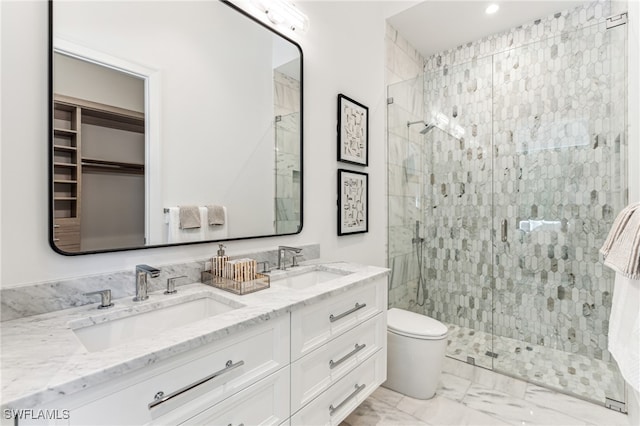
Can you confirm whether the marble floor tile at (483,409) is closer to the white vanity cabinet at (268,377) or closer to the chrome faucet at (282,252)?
the white vanity cabinet at (268,377)

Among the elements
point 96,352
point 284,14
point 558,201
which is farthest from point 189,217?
point 558,201

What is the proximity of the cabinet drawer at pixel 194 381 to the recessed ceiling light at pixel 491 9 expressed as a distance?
290 centimetres

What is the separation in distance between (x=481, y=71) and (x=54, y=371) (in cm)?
340

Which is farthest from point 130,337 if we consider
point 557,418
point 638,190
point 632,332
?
point 638,190

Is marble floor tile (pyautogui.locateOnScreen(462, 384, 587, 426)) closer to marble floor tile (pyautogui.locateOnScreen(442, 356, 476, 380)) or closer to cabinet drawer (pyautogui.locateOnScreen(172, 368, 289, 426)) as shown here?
marble floor tile (pyautogui.locateOnScreen(442, 356, 476, 380))

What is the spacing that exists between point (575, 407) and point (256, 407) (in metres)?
2.04

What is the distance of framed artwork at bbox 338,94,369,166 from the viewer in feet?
6.86

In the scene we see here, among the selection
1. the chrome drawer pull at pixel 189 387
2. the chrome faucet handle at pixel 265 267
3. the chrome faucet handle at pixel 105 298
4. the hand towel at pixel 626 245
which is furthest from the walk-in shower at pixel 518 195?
the chrome faucet handle at pixel 105 298

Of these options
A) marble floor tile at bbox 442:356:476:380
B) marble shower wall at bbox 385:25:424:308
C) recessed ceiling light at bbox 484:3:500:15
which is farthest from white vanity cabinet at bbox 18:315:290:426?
recessed ceiling light at bbox 484:3:500:15

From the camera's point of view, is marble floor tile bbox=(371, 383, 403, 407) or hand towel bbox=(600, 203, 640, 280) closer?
hand towel bbox=(600, 203, 640, 280)

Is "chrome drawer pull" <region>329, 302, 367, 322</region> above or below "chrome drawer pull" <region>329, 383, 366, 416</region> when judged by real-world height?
above

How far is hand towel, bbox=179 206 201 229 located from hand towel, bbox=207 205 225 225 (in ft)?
0.18

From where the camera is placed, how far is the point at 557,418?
177 centimetres

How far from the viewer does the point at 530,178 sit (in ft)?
8.11
